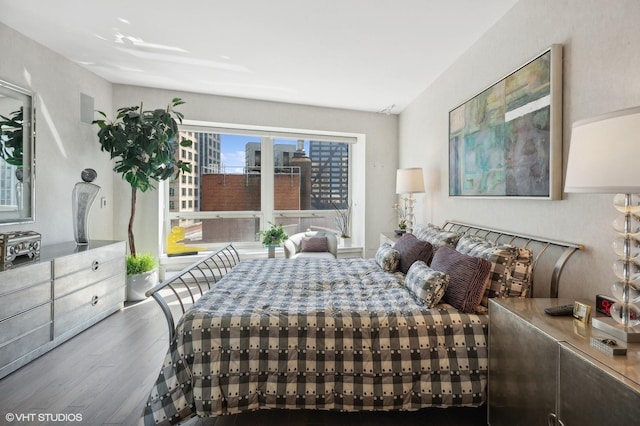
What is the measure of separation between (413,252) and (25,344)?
3002mm

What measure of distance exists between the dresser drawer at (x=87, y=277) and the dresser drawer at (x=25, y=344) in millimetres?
265

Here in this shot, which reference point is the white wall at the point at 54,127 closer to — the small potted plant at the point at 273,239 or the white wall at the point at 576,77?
the small potted plant at the point at 273,239

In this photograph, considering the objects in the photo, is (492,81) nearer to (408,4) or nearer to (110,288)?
(408,4)

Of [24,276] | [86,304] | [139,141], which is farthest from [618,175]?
[139,141]

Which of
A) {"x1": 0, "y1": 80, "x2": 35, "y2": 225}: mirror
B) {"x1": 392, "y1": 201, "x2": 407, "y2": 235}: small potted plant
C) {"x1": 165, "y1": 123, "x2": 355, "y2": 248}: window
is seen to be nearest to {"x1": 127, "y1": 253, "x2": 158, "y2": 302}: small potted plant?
{"x1": 165, "y1": 123, "x2": 355, "y2": 248}: window

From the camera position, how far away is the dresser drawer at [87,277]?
2461 millimetres

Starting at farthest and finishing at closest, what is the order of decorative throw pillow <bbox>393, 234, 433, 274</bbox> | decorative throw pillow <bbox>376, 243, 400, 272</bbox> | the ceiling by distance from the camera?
1. decorative throw pillow <bbox>376, 243, 400, 272</bbox>
2. decorative throw pillow <bbox>393, 234, 433, 274</bbox>
3. the ceiling

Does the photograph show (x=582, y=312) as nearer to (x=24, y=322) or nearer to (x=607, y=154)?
(x=607, y=154)

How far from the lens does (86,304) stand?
2.77m

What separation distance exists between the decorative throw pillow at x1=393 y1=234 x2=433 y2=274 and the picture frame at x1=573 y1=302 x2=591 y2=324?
1114 mm

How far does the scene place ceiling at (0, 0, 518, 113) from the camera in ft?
7.45

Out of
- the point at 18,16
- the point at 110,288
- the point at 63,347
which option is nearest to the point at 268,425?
the point at 63,347

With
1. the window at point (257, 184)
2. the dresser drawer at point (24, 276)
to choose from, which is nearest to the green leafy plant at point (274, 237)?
the window at point (257, 184)

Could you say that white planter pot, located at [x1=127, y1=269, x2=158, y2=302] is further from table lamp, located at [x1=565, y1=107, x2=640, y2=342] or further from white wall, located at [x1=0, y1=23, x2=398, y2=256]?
table lamp, located at [x1=565, y1=107, x2=640, y2=342]
